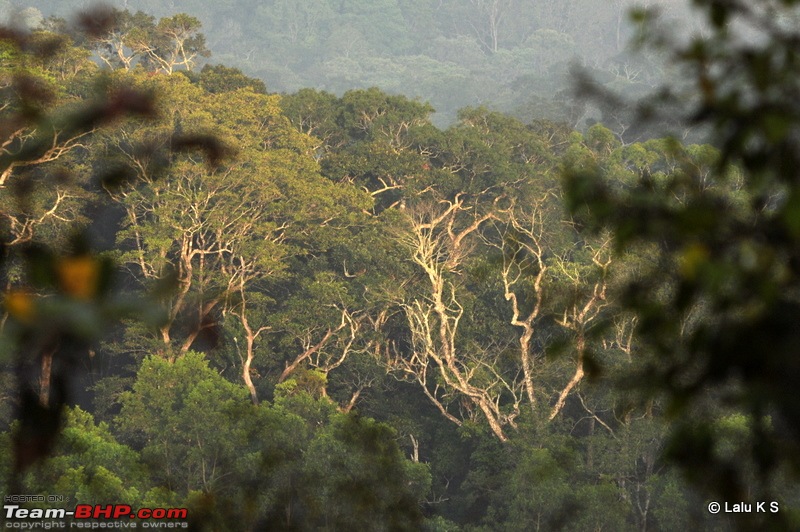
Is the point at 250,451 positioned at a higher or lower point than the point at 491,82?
lower

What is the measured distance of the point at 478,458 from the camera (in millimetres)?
19438

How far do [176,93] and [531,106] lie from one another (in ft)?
80.0

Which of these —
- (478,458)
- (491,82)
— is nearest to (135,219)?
(478,458)

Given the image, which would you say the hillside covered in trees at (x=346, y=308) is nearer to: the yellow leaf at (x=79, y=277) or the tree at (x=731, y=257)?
the tree at (x=731, y=257)

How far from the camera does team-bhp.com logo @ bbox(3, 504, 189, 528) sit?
35.6ft

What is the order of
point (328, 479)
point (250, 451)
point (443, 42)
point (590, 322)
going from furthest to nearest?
point (443, 42)
point (590, 322)
point (250, 451)
point (328, 479)

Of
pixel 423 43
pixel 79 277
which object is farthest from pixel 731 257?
pixel 423 43

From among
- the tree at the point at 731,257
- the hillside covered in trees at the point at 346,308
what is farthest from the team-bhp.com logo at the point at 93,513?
the tree at the point at 731,257

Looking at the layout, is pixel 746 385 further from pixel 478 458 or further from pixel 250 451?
pixel 478 458

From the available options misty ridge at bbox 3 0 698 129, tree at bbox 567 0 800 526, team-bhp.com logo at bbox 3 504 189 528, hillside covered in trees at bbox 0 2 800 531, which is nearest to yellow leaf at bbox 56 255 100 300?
tree at bbox 567 0 800 526

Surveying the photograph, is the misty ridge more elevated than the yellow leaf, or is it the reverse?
the misty ridge

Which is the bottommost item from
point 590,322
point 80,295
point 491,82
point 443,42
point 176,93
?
point 80,295

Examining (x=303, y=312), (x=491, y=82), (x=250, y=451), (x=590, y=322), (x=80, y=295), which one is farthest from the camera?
(x=491, y=82)

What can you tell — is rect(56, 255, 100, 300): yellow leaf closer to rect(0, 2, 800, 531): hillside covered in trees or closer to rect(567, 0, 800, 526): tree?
rect(567, 0, 800, 526): tree
